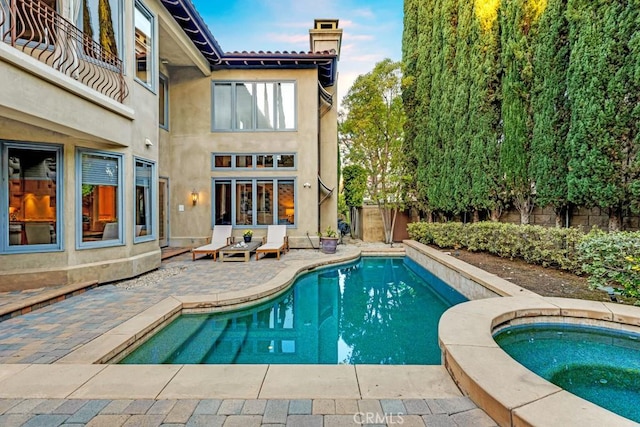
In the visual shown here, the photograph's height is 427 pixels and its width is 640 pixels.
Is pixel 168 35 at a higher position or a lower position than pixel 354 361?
higher

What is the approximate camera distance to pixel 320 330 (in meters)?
5.01

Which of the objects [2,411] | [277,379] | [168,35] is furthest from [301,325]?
[168,35]

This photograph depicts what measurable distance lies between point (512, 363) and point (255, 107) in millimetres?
11018

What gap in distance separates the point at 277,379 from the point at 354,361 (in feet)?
4.55

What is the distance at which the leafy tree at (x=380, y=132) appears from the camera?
13219mm

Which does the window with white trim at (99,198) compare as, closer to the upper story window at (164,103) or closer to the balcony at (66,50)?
the balcony at (66,50)

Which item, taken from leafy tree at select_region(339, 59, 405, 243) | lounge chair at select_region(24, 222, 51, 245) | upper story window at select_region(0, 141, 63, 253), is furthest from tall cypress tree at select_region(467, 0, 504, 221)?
lounge chair at select_region(24, 222, 51, 245)

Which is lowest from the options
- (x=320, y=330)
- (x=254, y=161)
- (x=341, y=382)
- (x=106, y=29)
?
(x=320, y=330)

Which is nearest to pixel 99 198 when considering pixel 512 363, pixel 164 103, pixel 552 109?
pixel 164 103

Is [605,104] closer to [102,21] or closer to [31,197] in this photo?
[102,21]

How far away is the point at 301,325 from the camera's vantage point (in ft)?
16.8

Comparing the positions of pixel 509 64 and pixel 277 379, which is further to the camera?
pixel 509 64

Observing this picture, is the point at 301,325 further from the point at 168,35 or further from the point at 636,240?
the point at 168,35

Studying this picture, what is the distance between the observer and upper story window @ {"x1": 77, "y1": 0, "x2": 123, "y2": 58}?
19.8 ft
